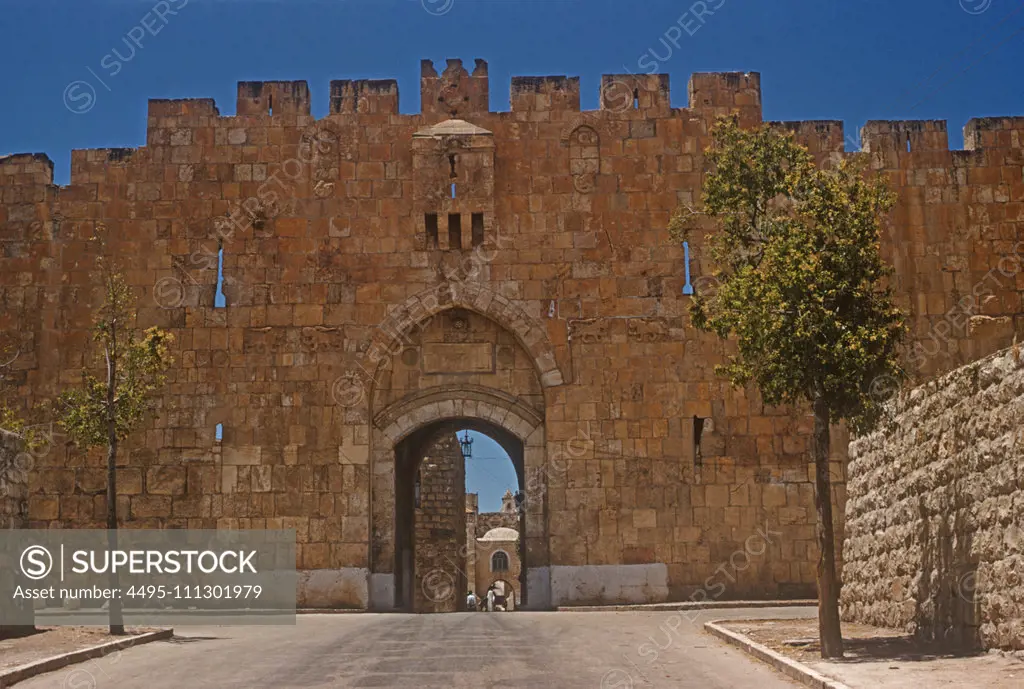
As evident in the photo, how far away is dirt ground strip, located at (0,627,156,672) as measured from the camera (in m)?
10.4

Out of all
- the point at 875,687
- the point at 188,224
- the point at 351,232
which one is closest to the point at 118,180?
the point at 188,224

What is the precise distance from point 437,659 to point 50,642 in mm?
4529

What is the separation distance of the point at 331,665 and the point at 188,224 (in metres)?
11.1

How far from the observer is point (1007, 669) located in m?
8.16

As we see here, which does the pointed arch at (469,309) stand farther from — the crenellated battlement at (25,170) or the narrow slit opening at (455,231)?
the crenellated battlement at (25,170)

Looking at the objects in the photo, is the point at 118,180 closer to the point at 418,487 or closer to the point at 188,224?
the point at 188,224

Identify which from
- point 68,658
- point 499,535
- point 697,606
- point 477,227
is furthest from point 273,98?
point 499,535

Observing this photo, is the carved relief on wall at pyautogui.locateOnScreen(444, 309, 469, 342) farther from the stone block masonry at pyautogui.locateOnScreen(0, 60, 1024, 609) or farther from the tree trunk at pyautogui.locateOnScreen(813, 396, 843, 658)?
the tree trunk at pyautogui.locateOnScreen(813, 396, 843, 658)

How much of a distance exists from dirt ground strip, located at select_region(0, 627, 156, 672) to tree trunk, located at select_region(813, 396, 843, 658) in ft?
22.9

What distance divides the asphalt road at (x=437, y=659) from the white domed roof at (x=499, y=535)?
112 feet

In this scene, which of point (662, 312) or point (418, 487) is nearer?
point (662, 312)

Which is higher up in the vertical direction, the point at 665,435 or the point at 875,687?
the point at 665,435

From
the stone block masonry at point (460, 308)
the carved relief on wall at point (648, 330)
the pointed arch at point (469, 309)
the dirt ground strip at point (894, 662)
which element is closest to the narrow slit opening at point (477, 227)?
the stone block masonry at point (460, 308)

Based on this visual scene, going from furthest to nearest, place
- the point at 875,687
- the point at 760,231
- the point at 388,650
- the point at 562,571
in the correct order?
the point at 562,571 < the point at 760,231 < the point at 388,650 < the point at 875,687
